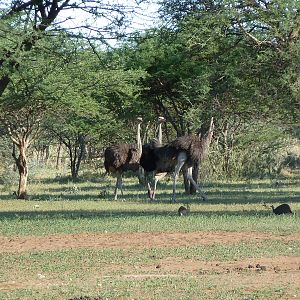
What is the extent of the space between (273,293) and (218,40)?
18731 millimetres

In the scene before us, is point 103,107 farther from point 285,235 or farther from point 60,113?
point 285,235

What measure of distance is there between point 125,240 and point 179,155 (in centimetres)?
1061

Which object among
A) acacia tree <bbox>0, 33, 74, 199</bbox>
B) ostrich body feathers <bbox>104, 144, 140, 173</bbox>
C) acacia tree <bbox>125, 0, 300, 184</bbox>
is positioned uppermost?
acacia tree <bbox>125, 0, 300, 184</bbox>

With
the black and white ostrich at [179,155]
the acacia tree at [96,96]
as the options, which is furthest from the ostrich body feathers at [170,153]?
the acacia tree at [96,96]

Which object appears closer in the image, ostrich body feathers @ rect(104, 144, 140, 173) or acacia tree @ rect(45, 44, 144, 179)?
acacia tree @ rect(45, 44, 144, 179)

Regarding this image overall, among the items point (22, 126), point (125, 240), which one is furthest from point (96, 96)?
point (125, 240)

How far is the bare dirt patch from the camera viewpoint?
14519 mm

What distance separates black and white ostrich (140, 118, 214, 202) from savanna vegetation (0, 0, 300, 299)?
1.00 metres

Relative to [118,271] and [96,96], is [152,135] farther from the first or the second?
[118,271]

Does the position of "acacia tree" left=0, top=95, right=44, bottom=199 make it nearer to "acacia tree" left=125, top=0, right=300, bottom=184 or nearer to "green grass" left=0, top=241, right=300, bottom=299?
"acacia tree" left=125, top=0, right=300, bottom=184

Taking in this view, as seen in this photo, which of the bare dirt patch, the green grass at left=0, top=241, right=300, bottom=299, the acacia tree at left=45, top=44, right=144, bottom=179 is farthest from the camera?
the acacia tree at left=45, top=44, right=144, bottom=179

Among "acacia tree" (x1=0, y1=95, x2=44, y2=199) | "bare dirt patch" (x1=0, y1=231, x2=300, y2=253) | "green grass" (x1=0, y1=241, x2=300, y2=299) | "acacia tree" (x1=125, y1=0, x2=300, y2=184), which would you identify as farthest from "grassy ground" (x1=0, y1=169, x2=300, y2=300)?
"acacia tree" (x1=0, y1=95, x2=44, y2=199)

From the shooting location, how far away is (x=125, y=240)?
599 inches

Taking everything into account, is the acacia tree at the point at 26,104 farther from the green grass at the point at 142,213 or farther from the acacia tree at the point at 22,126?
the green grass at the point at 142,213
